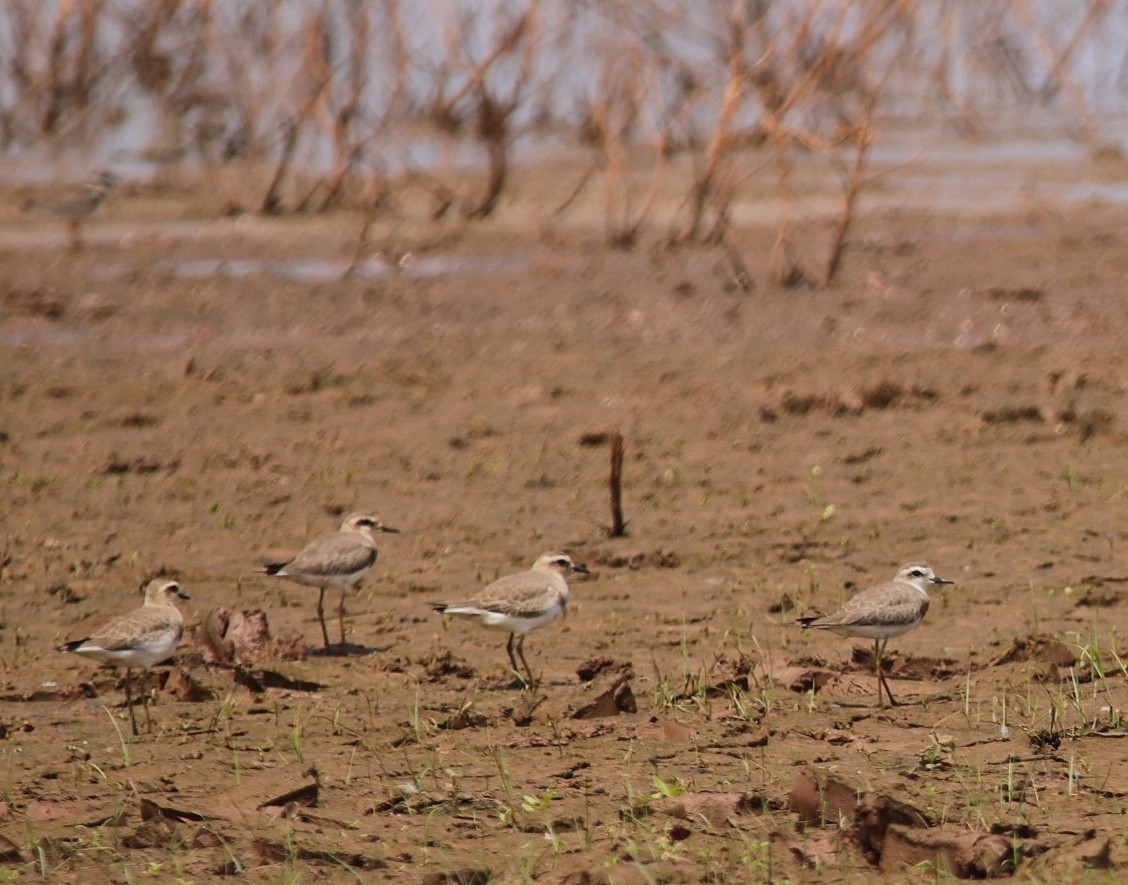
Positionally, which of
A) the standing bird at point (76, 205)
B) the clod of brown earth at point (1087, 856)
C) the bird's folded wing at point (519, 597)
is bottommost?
the standing bird at point (76, 205)

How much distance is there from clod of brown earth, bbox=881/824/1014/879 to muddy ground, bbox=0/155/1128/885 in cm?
1

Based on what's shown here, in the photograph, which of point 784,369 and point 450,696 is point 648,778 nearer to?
point 450,696

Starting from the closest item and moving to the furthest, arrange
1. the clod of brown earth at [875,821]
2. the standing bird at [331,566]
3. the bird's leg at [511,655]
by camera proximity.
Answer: the clod of brown earth at [875,821] → the bird's leg at [511,655] → the standing bird at [331,566]

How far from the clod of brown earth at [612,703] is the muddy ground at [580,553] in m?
0.02

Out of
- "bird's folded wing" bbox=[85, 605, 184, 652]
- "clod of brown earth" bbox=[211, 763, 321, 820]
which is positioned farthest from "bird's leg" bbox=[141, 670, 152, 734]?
"clod of brown earth" bbox=[211, 763, 321, 820]

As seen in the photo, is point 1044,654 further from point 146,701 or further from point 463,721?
point 146,701

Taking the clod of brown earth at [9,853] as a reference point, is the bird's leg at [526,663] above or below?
below

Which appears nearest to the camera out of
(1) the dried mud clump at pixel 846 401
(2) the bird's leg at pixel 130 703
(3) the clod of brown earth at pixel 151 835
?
(3) the clod of brown earth at pixel 151 835

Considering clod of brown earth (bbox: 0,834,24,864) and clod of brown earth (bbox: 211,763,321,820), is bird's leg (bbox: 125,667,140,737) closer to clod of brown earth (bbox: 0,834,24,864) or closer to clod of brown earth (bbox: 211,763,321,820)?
clod of brown earth (bbox: 211,763,321,820)

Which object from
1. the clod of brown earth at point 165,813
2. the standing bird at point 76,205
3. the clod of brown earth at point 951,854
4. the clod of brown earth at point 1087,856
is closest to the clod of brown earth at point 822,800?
the clod of brown earth at point 951,854

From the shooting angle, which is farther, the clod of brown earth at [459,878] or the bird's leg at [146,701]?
the bird's leg at [146,701]

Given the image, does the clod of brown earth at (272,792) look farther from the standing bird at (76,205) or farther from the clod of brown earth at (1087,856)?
the standing bird at (76,205)

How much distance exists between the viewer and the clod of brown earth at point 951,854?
17.1ft

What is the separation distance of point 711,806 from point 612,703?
3.86ft
